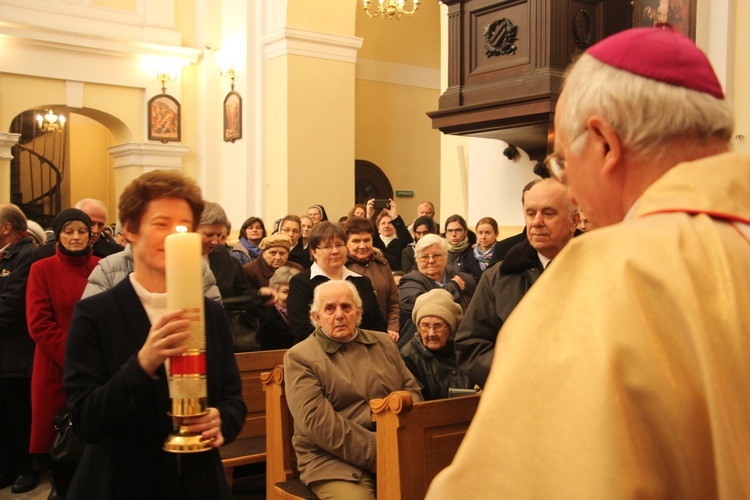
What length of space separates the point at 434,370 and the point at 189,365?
3044mm

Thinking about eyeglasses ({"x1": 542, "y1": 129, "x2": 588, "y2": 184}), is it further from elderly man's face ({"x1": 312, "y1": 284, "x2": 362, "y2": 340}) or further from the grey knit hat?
the grey knit hat

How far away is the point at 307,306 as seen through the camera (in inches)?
221

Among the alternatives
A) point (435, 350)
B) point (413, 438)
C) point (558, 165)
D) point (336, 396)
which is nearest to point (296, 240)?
point (435, 350)

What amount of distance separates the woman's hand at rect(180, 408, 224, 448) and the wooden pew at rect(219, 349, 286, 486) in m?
3.24

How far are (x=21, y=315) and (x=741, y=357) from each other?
17.8 ft

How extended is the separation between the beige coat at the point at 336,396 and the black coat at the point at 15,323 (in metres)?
2.25

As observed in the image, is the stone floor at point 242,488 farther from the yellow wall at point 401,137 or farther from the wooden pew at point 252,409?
the yellow wall at point 401,137

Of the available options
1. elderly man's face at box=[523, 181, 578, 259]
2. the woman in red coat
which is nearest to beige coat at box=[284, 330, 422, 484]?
elderly man's face at box=[523, 181, 578, 259]

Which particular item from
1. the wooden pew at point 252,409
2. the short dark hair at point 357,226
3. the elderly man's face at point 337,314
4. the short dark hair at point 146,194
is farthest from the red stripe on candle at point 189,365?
the short dark hair at point 357,226

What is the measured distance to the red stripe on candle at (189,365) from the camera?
1807mm

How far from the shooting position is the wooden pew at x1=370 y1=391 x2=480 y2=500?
12.5ft

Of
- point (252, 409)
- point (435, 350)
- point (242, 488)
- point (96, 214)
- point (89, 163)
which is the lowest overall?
point (242, 488)

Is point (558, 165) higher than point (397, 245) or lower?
higher

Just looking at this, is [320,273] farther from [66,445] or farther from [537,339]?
[537,339]
